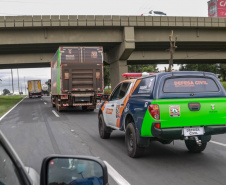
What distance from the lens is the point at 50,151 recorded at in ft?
24.1

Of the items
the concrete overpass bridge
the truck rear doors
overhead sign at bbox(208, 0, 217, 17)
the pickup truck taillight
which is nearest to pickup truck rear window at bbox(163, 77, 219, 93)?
the pickup truck taillight


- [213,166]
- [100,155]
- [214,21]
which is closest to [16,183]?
[213,166]

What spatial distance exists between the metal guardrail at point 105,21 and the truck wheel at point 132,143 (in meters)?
24.7

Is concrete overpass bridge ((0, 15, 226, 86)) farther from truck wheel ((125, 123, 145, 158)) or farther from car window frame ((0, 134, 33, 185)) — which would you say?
car window frame ((0, 134, 33, 185))

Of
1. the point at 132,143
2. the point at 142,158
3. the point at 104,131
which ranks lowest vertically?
the point at 142,158

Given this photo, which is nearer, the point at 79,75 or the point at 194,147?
the point at 194,147

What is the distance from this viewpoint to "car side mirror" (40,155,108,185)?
1761 millimetres

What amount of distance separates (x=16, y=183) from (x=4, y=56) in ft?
125

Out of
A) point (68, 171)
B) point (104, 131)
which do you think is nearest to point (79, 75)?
point (104, 131)

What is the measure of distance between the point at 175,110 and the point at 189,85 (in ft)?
2.53

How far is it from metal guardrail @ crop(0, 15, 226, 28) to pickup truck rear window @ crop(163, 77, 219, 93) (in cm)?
2504

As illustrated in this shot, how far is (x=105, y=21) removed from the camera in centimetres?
3059

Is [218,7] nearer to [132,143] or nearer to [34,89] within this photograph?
[34,89]

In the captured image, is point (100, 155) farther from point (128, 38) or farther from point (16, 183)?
point (128, 38)
